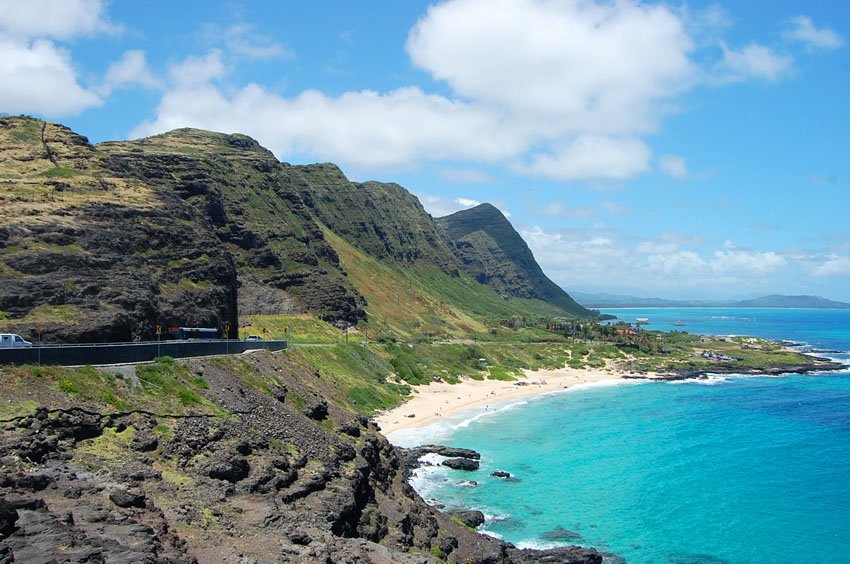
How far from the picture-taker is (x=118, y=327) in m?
46.5

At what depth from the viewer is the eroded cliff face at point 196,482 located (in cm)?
2105

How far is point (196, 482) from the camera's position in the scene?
1131 inches

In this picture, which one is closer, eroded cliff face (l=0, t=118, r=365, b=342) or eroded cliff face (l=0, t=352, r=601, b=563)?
eroded cliff face (l=0, t=352, r=601, b=563)

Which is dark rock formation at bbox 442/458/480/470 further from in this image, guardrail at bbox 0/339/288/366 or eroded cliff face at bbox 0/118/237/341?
eroded cliff face at bbox 0/118/237/341

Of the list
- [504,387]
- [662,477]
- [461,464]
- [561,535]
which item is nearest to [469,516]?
[561,535]

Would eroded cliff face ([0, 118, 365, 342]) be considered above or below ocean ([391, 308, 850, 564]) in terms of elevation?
above

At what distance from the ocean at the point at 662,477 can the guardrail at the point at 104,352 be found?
23197 millimetres

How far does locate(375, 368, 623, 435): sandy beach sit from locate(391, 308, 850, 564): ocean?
3632 mm

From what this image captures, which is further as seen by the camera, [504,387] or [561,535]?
[504,387]

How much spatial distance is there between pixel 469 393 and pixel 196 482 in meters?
87.3

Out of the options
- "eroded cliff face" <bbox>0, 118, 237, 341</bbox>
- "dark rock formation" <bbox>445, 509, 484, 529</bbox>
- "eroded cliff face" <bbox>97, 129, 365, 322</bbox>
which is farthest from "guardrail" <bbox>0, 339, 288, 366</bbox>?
"eroded cliff face" <bbox>97, 129, 365, 322</bbox>

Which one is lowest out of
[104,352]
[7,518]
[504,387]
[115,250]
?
[504,387]

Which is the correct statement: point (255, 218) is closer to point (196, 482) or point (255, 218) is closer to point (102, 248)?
point (102, 248)

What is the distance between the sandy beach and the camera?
8600 cm
